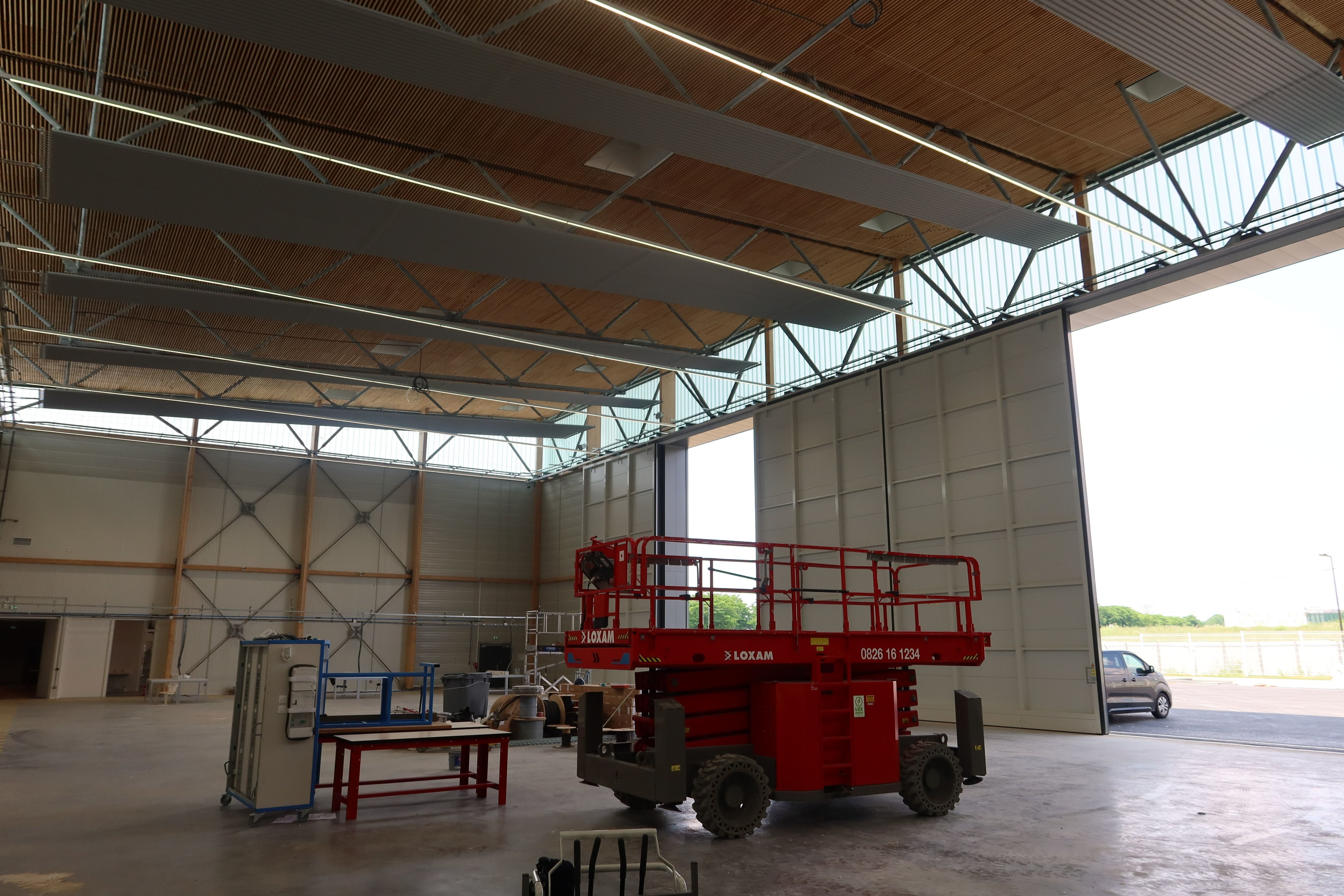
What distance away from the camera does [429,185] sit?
1302 cm

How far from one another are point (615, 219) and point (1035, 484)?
11185 mm

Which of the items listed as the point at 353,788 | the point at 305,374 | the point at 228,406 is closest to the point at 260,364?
the point at 305,374

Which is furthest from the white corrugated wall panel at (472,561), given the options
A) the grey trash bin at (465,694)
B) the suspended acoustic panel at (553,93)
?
the suspended acoustic panel at (553,93)

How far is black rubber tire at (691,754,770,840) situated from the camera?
9.21 m

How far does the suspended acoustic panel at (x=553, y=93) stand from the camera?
10.1 meters

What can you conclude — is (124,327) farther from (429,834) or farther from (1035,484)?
(1035,484)

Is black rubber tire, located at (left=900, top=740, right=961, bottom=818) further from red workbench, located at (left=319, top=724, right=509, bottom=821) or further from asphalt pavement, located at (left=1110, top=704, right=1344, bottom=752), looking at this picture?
asphalt pavement, located at (left=1110, top=704, right=1344, bottom=752)

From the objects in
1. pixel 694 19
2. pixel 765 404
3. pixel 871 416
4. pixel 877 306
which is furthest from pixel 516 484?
pixel 694 19

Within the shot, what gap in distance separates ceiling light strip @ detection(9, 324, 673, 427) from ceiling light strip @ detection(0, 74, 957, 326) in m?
6.47

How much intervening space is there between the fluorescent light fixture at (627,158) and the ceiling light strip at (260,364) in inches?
386

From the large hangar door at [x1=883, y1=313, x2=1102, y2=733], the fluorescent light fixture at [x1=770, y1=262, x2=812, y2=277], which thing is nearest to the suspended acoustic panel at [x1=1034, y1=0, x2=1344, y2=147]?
the large hangar door at [x1=883, y1=313, x2=1102, y2=733]

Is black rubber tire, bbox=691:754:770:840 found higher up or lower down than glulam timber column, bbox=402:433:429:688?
lower down

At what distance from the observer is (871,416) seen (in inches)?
928

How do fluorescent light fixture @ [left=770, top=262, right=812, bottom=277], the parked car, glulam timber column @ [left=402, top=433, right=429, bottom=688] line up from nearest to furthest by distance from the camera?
the parked car → fluorescent light fixture @ [left=770, top=262, right=812, bottom=277] → glulam timber column @ [left=402, top=433, right=429, bottom=688]
